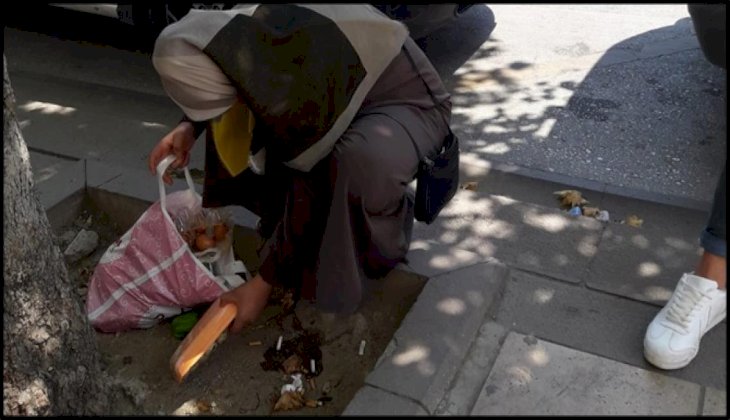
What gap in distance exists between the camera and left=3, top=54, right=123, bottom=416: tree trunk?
2016 millimetres

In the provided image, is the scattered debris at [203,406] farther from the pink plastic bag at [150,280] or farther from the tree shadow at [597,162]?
the tree shadow at [597,162]

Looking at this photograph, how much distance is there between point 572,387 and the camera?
7.59 feet

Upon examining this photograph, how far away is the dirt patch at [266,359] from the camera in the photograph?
97.5 inches

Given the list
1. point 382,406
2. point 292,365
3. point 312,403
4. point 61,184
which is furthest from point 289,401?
point 61,184

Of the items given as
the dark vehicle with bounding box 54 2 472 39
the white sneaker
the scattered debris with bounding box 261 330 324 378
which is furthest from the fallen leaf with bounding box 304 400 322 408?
the dark vehicle with bounding box 54 2 472 39

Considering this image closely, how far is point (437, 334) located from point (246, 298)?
648 mm

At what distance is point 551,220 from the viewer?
312 centimetres

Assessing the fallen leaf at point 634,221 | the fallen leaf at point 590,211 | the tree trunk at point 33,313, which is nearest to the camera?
the tree trunk at point 33,313

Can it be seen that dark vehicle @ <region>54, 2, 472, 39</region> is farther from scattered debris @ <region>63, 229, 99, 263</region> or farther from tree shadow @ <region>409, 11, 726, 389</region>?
scattered debris @ <region>63, 229, 99, 263</region>

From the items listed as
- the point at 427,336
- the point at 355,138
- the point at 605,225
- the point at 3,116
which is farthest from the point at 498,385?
the point at 3,116

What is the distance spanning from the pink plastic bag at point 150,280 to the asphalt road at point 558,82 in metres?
1.45

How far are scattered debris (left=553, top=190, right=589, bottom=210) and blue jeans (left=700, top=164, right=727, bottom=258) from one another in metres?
1.03

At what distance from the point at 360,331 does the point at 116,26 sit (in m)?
3.81

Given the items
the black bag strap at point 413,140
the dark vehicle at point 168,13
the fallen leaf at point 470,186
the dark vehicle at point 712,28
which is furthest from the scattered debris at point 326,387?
the dark vehicle at point 712,28
